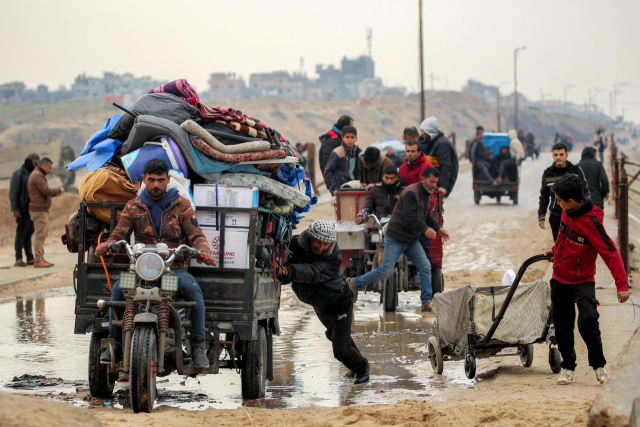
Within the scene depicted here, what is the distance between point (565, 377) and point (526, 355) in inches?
29.4

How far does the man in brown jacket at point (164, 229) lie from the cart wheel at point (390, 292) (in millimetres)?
4653

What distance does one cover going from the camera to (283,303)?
11.0 m

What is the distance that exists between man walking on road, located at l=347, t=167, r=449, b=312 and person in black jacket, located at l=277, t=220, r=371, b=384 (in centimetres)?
265

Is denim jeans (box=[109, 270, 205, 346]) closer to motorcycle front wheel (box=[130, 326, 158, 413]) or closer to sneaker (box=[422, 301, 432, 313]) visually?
motorcycle front wheel (box=[130, 326, 158, 413])

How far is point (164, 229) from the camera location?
5.52m

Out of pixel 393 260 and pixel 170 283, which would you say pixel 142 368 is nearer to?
pixel 170 283

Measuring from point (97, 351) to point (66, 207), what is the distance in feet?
60.5

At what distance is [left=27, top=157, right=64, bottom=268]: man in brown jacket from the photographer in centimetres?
1373

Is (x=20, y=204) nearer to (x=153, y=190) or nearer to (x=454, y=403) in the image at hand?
(x=153, y=190)

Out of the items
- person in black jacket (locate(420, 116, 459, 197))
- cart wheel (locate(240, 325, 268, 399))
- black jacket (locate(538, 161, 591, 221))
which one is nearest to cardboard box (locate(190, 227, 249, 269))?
cart wheel (locate(240, 325, 268, 399))

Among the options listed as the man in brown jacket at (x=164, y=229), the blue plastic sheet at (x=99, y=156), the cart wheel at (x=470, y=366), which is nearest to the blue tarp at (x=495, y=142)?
the cart wheel at (x=470, y=366)

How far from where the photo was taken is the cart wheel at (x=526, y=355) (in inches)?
261

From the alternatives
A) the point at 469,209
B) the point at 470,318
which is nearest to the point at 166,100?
the point at 470,318

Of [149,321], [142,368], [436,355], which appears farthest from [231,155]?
[436,355]
